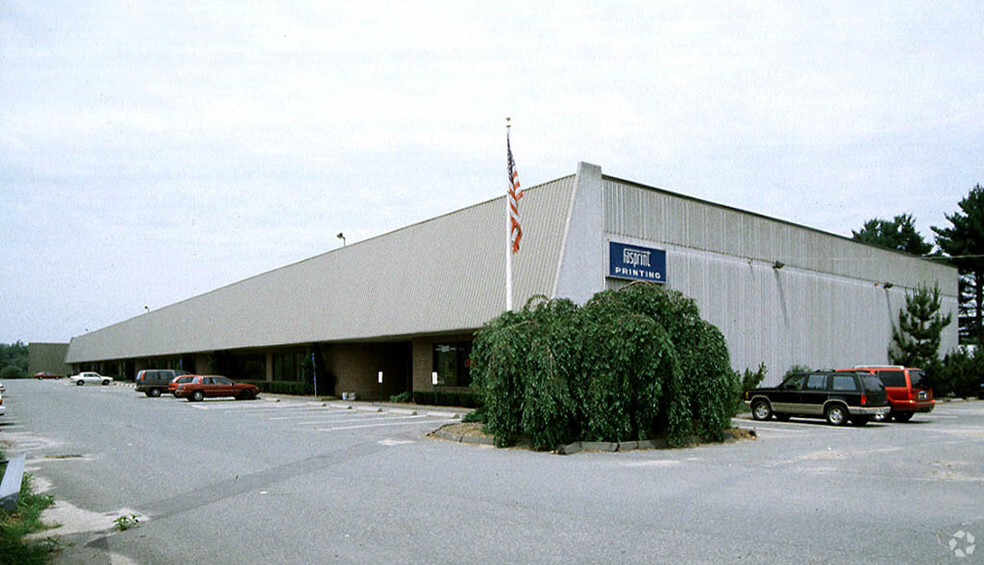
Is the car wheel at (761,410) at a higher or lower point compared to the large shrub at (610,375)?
lower

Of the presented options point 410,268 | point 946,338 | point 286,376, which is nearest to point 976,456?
point 410,268

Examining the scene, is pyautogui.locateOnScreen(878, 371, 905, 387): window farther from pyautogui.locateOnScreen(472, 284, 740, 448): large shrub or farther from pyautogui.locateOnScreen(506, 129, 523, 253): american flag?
pyautogui.locateOnScreen(506, 129, 523, 253): american flag

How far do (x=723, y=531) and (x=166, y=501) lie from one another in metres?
7.60

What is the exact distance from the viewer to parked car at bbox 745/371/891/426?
2198 cm

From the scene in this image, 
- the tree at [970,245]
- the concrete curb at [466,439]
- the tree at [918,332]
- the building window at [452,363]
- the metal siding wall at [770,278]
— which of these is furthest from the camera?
the tree at [970,245]

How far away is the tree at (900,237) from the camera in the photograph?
75.1 metres

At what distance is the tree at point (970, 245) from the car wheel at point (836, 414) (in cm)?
4411

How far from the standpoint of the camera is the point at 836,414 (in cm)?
2250

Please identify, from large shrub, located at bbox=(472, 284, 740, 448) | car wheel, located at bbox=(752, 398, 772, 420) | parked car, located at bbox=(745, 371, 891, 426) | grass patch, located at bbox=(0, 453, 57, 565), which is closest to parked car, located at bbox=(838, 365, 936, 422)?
parked car, located at bbox=(745, 371, 891, 426)

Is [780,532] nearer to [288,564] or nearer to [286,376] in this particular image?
[288,564]

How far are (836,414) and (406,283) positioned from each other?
61.9 feet

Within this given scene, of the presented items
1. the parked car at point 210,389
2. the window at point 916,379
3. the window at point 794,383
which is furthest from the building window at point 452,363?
the window at point 916,379

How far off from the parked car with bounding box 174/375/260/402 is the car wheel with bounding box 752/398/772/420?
2899 centimetres

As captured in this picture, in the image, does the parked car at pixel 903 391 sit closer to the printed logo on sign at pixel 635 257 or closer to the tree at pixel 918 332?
the printed logo on sign at pixel 635 257
